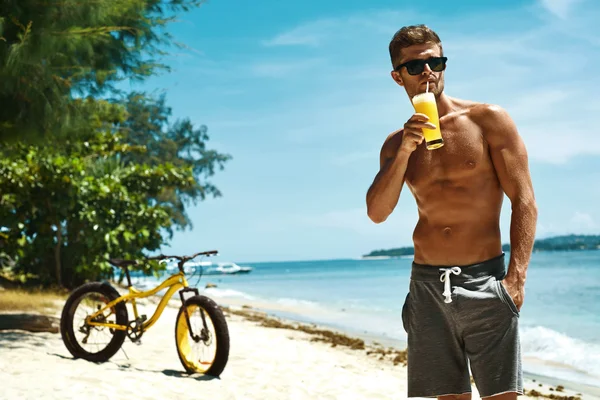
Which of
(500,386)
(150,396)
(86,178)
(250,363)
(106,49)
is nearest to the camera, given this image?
(500,386)

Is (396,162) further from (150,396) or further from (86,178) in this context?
(86,178)

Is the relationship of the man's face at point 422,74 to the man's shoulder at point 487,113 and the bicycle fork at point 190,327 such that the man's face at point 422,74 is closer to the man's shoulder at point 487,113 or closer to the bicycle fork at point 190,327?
the man's shoulder at point 487,113

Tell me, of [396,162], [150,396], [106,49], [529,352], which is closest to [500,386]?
[396,162]

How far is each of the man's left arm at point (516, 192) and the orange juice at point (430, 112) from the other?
0.24 m

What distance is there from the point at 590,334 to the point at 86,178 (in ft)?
36.5

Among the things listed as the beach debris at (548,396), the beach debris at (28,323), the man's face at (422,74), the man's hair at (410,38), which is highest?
the man's hair at (410,38)

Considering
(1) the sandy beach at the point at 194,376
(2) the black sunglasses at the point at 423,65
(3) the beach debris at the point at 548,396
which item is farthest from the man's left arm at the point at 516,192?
(3) the beach debris at the point at 548,396

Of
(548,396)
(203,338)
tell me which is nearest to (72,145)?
(203,338)

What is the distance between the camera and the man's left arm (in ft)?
9.10

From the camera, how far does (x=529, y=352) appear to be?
11.8m

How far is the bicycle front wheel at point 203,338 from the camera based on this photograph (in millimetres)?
6750

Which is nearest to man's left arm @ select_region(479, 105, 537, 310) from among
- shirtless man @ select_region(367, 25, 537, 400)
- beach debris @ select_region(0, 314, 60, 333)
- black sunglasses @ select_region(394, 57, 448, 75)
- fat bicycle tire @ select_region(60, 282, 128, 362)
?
shirtless man @ select_region(367, 25, 537, 400)

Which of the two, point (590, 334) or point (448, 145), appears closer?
point (448, 145)

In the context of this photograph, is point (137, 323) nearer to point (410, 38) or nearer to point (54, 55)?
point (54, 55)
